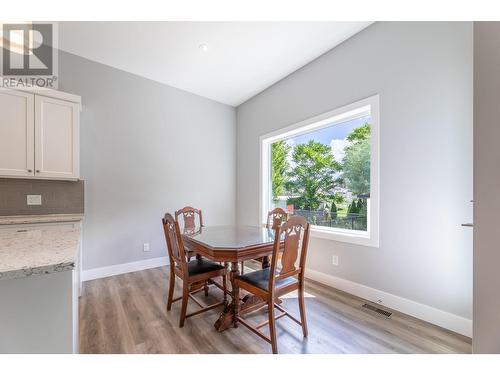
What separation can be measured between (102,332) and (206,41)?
119 inches

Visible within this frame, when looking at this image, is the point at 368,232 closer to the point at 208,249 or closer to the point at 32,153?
the point at 208,249

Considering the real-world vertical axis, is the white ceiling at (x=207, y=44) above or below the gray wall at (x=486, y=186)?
above

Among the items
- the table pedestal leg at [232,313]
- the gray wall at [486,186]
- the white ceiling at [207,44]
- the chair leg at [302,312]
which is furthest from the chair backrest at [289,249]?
the white ceiling at [207,44]

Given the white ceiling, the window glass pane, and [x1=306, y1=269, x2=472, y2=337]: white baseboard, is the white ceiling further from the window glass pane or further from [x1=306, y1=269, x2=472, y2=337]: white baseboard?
[x1=306, y1=269, x2=472, y2=337]: white baseboard

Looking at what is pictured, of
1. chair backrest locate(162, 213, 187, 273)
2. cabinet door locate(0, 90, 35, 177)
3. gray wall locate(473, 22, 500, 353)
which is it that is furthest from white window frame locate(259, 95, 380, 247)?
cabinet door locate(0, 90, 35, 177)

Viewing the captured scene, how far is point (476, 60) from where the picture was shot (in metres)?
1.01

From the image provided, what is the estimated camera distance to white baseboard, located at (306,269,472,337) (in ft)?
5.74

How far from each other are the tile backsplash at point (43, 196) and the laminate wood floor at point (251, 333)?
1116 mm

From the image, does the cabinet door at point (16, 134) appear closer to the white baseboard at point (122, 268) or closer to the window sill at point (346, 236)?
the white baseboard at point (122, 268)

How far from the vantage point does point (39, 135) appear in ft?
7.91

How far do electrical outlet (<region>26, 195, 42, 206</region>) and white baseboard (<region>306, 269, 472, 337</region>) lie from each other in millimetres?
3497

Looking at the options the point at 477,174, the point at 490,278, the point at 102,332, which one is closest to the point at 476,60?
the point at 477,174

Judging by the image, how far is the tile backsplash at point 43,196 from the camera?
2.45 m

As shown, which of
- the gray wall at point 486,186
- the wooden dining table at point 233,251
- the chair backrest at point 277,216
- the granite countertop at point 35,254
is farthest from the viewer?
the chair backrest at point 277,216
